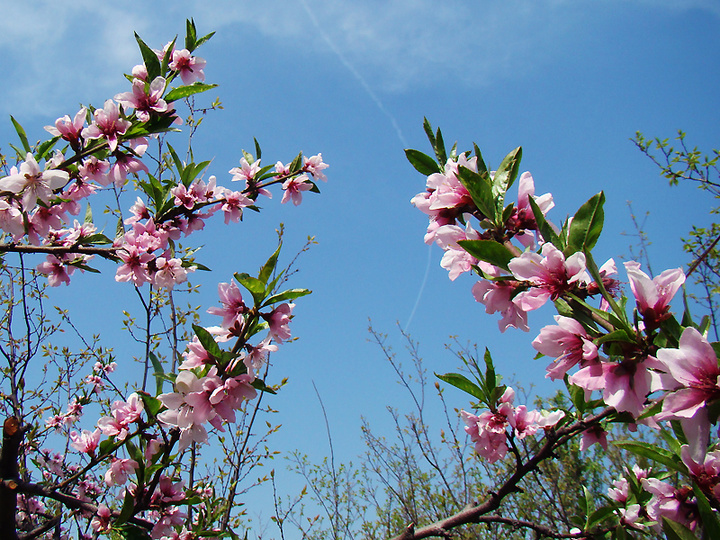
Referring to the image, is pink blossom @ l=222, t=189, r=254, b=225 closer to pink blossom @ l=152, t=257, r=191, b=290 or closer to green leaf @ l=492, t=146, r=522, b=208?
pink blossom @ l=152, t=257, r=191, b=290

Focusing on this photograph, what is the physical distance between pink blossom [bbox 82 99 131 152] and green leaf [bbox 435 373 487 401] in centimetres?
168

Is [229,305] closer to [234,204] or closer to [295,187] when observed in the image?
[234,204]

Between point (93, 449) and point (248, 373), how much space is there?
1.15m

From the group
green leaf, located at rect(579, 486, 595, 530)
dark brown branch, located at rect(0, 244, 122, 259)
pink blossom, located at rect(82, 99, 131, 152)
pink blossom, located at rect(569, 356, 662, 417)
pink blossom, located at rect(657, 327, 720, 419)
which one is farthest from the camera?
dark brown branch, located at rect(0, 244, 122, 259)

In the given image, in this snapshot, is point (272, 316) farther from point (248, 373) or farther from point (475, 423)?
point (475, 423)

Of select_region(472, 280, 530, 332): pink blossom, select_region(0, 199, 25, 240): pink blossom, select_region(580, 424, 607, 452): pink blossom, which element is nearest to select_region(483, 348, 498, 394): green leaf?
select_region(580, 424, 607, 452): pink blossom

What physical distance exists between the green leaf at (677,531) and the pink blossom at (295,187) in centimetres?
254

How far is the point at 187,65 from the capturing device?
2287mm

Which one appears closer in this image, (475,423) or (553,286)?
(553,286)

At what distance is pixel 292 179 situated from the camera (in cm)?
294

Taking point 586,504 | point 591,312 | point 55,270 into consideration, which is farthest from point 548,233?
point 55,270

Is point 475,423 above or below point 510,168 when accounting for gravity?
below

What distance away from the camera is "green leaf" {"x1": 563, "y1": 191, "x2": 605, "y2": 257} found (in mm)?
854

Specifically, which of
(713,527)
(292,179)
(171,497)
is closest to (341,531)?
(171,497)
